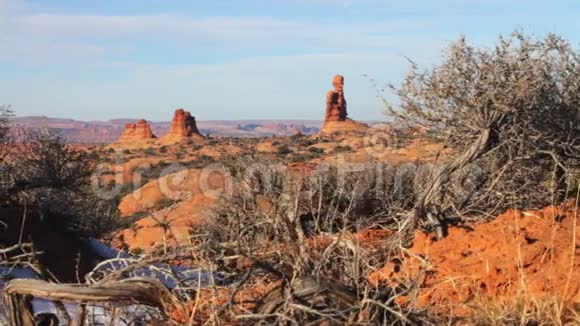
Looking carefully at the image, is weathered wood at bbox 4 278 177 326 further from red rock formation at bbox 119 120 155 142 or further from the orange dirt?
red rock formation at bbox 119 120 155 142

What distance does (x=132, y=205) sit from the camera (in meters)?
27.5

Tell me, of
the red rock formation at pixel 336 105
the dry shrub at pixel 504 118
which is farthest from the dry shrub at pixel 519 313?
the red rock formation at pixel 336 105

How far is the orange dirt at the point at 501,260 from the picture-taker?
4.88 metres

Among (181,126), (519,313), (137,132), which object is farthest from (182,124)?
(519,313)

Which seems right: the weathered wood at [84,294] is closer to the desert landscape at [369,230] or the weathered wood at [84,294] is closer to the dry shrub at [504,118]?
the desert landscape at [369,230]

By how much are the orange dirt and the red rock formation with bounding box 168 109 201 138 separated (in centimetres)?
7712

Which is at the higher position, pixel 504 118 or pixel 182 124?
pixel 504 118

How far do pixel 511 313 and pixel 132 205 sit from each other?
971 inches

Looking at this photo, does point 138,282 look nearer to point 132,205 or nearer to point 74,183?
point 74,183

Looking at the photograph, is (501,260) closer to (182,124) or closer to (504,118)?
(504,118)

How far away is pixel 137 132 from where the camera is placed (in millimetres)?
89375

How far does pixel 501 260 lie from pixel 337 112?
231 ft

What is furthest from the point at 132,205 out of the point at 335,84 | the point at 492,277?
the point at 335,84

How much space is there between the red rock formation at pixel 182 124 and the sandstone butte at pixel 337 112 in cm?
1733
